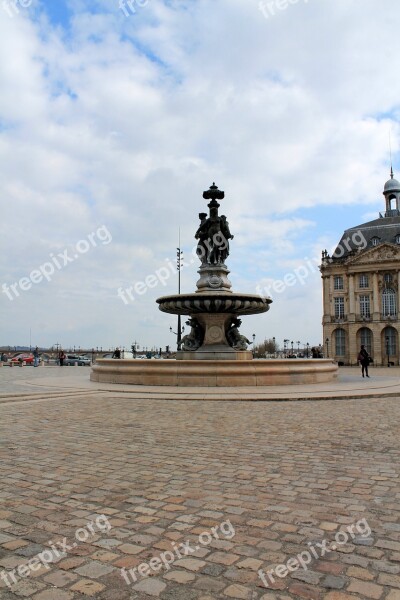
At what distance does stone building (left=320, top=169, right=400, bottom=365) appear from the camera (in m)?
67.2

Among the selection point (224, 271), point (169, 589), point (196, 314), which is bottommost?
point (169, 589)

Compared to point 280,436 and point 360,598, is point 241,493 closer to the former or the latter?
point 360,598

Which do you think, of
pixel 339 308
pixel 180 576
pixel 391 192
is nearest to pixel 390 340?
pixel 339 308

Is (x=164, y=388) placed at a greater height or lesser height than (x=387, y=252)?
lesser

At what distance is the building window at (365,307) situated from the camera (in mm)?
68875

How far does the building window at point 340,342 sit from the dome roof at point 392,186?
25.4 meters

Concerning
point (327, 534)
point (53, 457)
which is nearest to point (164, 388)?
point (53, 457)

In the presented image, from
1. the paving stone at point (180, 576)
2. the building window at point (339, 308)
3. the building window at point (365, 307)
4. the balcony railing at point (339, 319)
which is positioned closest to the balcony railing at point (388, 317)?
the building window at point (365, 307)

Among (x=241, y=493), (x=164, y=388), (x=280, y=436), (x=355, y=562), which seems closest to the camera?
(x=355, y=562)

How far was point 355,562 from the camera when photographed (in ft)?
10.5

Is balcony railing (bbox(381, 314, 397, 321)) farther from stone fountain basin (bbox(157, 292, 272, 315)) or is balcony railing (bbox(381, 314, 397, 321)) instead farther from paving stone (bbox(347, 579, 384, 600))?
paving stone (bbox(347, 579, 384, 600))

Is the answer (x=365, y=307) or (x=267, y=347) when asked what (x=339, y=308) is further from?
(x=267, y=347)

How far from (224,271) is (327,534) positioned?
18.3m

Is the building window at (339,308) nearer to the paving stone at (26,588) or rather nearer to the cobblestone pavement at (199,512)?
the cobblestone pavement at (199,512)
